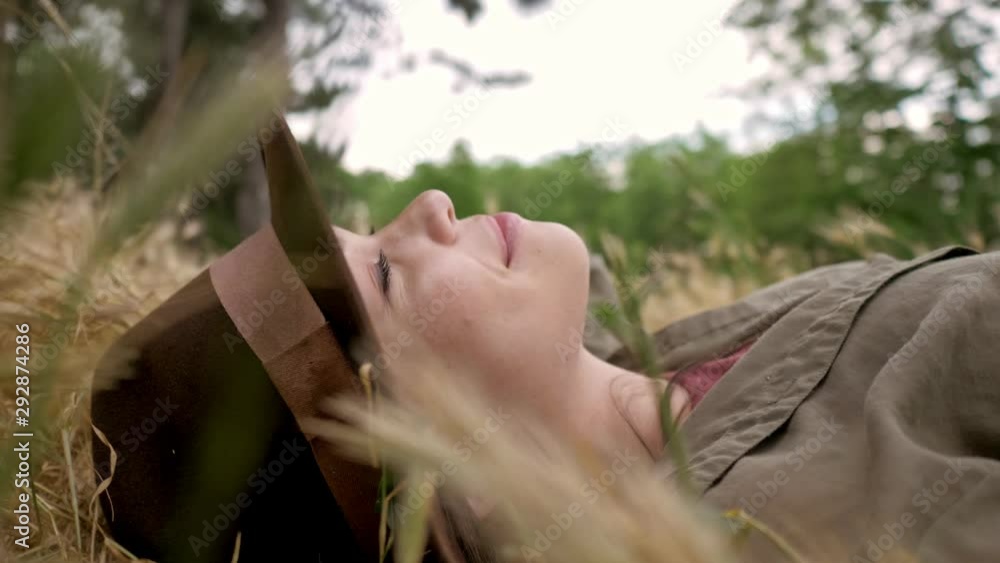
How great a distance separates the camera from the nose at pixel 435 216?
1744 millimetres

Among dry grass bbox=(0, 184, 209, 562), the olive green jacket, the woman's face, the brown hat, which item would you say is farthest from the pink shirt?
dry grass bbox=(0, 184, 209, 562)

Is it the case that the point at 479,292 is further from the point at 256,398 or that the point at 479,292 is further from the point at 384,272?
the point at 256,398

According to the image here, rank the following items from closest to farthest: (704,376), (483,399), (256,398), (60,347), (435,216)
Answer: (60,347), (256,398), (483,399), (435,216), (704,376)

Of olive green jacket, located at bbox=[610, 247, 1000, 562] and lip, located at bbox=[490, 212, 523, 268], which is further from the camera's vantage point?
lip, located at bbox=[490, 212, 523, 268]

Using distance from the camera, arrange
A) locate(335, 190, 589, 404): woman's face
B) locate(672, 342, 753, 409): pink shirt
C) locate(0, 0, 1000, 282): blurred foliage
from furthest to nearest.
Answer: locate(0, 0, 1000, 282): blurred foliage, locate(672, 342, 753, 409): pink shirt, locate(335, 190, 589, 404): woman's face

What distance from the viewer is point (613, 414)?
1818 mm

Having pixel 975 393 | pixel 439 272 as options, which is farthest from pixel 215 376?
pixel 975 393

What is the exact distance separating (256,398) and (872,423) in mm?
941

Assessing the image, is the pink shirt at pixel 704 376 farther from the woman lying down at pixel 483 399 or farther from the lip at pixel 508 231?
the lip at pixel 508 231

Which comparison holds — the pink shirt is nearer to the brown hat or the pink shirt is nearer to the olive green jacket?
the olive green jacket

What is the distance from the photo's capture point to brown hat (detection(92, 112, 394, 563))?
1248 mm

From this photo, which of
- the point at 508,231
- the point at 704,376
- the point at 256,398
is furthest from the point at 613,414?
the point at 256,398

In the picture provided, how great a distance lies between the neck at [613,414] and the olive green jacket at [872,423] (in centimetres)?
13

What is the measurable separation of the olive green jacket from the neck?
13 cm
